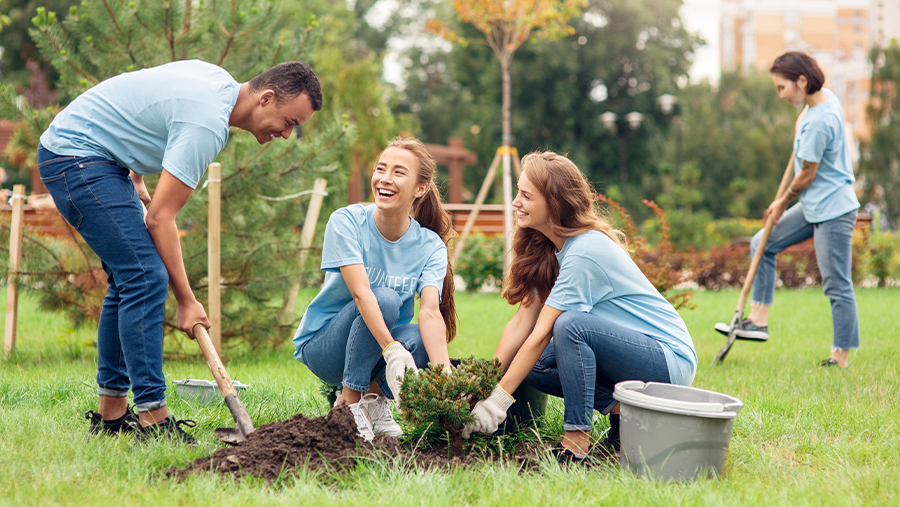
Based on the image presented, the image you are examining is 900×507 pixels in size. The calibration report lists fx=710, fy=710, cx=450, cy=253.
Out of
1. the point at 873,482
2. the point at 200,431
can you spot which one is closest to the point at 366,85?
the point at 200,431

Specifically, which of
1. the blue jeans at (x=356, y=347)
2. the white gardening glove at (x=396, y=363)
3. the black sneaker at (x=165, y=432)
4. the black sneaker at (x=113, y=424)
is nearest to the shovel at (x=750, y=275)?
the blue jeans at (x=356, y=347)

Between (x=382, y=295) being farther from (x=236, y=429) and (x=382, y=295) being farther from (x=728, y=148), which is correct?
(x=728, y=148)

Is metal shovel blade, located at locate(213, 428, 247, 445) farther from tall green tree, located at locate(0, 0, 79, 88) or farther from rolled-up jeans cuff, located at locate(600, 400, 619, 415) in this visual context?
tall green tree, located at locate(0, 0, 79, 88)

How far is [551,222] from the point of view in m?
2.77

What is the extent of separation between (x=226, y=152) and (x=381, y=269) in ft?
7.42

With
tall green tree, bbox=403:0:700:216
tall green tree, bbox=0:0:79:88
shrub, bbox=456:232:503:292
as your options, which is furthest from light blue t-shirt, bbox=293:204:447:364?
tall green tree, bbox=403:0:700:216

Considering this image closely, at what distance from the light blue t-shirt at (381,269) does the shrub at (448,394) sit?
0.47 metres

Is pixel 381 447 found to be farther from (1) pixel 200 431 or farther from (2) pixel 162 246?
(2) pixel 162 246

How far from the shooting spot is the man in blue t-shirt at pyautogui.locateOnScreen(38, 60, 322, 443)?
2518mm

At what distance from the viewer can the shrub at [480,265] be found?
33.1 feet

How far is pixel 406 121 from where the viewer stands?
62.7 feet

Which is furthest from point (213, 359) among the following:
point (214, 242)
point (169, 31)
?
point (169, 31)

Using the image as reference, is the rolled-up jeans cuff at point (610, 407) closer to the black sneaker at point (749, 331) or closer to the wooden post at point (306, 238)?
the black sneaker at point (749, 331)

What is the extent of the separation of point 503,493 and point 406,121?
17517 mm
